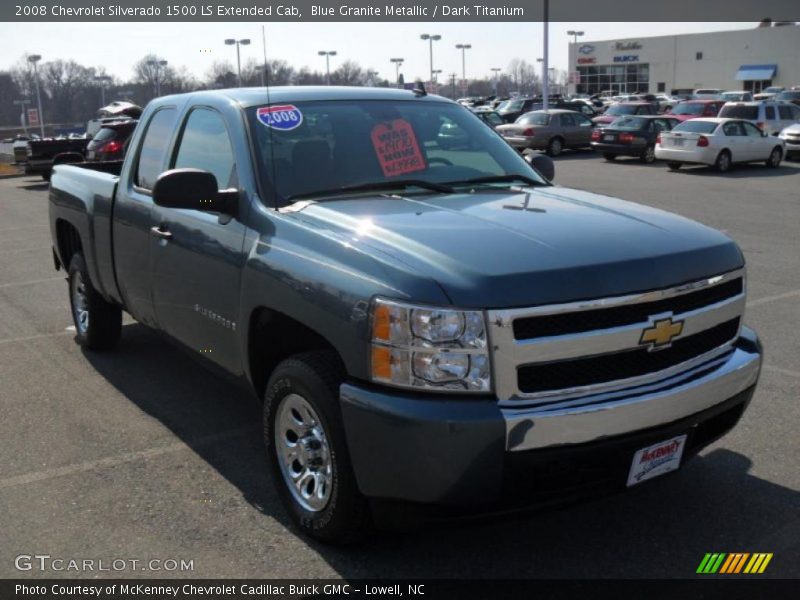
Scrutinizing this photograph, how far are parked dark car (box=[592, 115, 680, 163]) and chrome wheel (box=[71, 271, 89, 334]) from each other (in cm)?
2238

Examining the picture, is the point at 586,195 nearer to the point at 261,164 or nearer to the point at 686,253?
the point at 686,253

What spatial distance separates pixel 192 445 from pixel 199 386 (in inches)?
44.0

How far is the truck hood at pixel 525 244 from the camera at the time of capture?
10.1ft

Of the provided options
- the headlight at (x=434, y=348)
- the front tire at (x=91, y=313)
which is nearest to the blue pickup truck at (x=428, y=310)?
the headlight at (x=434, y=348)

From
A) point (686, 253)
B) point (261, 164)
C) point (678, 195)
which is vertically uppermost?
point (261, 164)

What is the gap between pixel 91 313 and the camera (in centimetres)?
660

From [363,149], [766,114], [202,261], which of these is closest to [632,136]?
[766,114]

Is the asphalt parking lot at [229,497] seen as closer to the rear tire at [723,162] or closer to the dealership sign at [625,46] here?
the rear tire at [723,162]

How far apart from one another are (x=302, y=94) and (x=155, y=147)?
46.8 inches

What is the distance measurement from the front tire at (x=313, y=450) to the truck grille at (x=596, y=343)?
714 millimetres

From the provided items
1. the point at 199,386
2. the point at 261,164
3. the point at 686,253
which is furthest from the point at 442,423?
the point at 199,386

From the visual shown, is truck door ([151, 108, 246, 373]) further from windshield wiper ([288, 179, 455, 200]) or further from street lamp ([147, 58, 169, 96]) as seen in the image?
street lamp ([147, 58, 169, 96])

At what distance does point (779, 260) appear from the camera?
1038cm

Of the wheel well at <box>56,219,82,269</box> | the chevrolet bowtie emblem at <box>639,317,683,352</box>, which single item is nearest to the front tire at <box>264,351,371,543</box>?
the chevrolet bowtie emblem at <box>639,317,683,352</box>
